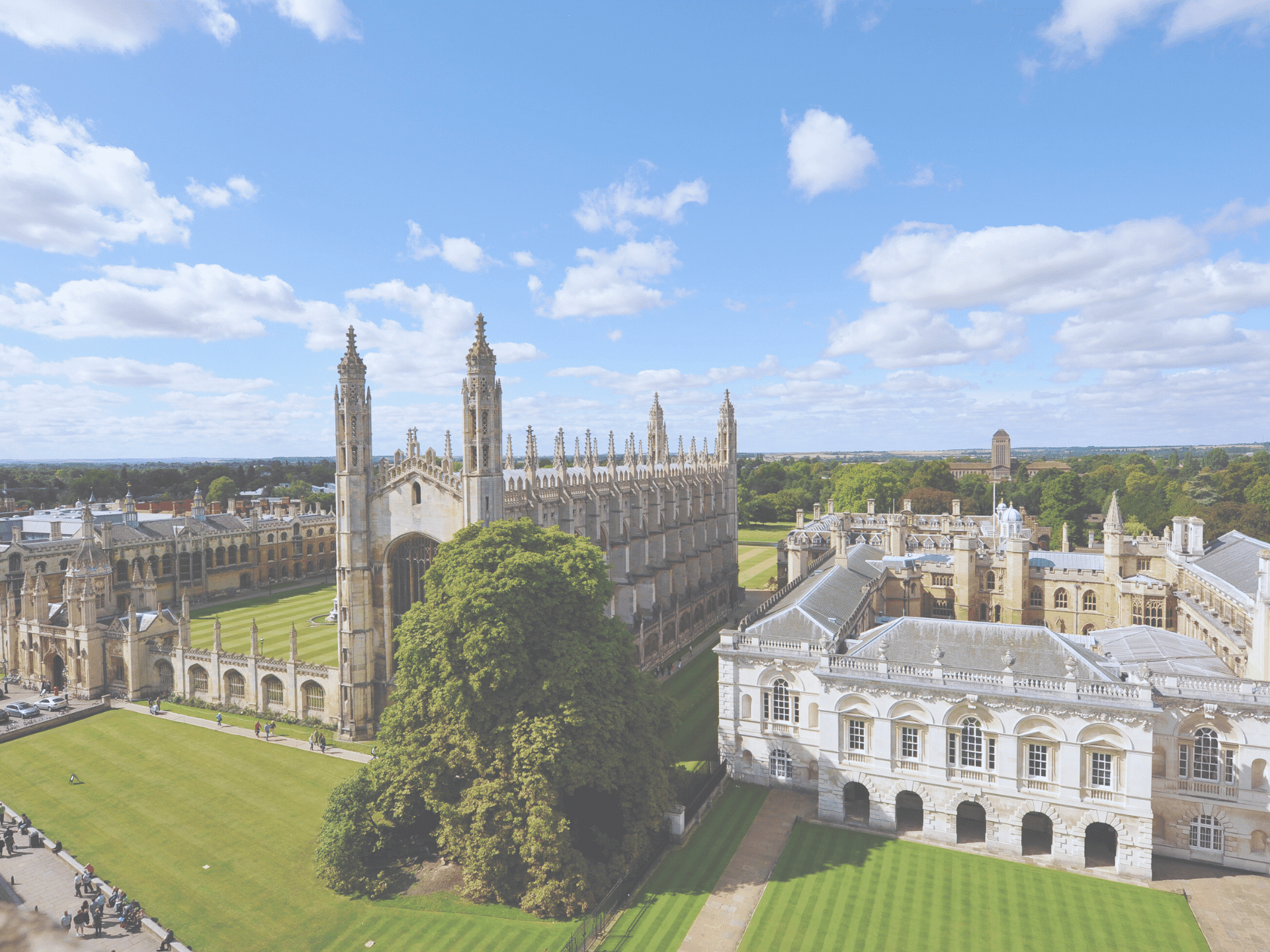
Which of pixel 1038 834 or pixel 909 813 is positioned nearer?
pixel 1038 834

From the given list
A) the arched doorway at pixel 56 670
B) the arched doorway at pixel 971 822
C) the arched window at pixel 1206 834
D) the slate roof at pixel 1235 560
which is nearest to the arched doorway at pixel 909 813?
the arched doorway at pixel 971 822

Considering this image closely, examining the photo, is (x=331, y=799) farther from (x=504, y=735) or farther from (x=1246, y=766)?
(x=1246, y=766)

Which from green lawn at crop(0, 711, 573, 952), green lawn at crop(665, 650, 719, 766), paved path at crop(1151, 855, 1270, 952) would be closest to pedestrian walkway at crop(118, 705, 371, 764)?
green lawn at crop(0, 711, 573, 952)

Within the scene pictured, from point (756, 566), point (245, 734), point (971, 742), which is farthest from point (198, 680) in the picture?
point (756, 566)

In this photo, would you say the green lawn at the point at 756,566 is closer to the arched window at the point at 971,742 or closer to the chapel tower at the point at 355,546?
the chapel tower at the point at 355,546

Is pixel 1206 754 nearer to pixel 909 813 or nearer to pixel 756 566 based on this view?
pixel 909 813
